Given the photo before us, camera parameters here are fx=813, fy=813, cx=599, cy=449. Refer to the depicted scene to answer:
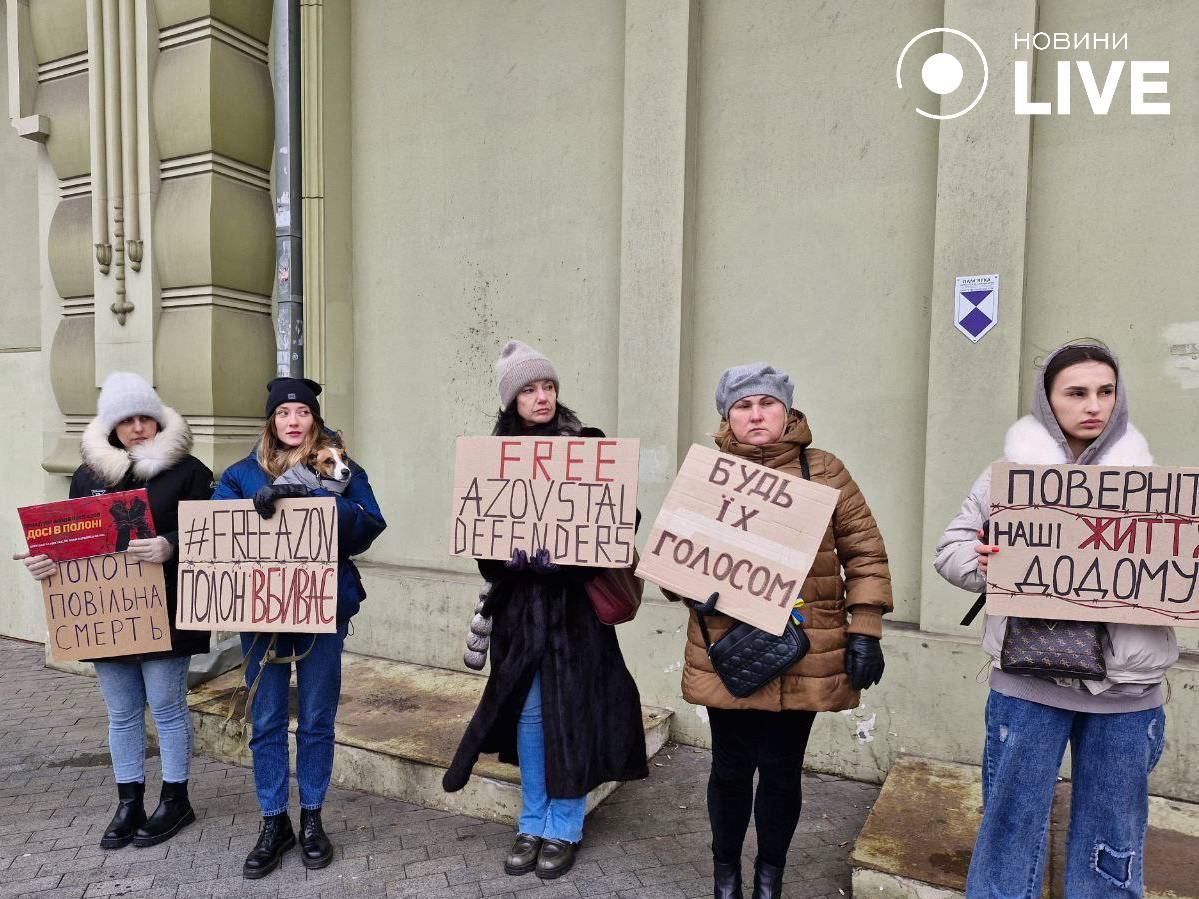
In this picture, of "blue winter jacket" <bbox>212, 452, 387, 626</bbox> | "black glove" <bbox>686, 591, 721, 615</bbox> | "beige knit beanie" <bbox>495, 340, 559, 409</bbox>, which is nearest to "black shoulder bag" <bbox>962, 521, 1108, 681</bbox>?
"black glove" <bbox>686, 591, 721, 615</bbox>

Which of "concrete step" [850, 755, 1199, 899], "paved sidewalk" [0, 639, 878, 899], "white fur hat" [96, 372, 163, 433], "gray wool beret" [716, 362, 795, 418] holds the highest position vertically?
"gray wool beret" [716, 362, 795, 418]

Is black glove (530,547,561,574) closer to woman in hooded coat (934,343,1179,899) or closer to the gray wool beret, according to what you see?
the gray wool beret

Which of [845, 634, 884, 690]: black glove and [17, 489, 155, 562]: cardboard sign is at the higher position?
[17, 489, 155, 562]: cardboard sign

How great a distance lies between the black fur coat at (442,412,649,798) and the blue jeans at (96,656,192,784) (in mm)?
1236

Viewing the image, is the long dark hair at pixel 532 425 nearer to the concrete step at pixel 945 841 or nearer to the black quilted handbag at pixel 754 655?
the black quilted handbag at pixel 754 655

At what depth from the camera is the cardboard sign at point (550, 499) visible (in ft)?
9.53

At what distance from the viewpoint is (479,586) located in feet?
16.4

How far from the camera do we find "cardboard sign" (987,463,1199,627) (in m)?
2.16

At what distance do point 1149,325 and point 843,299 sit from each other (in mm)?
1331

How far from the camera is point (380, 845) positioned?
3443 millimetres

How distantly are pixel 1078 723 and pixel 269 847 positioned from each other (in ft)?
9.54

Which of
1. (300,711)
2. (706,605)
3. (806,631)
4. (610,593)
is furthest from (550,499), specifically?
(300,711)

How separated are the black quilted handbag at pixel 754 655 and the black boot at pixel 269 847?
195 centimetres

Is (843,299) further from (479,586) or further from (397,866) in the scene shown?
(397,866)
